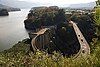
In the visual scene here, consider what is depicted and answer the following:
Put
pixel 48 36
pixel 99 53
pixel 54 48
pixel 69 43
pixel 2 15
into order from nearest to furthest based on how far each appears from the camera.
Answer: pixel 99 53 < pixel 54 48 < pixel 69 43 < pixel 48 36 < pixel 2 15

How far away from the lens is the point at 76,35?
34969mm

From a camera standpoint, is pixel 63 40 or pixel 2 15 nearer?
pixel 63 40

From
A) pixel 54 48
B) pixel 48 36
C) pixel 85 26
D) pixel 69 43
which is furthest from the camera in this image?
pixel 85 26

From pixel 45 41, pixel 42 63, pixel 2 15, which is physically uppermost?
pixel 42 63

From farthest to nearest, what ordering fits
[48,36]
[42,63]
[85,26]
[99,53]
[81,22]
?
[81,22], [85,26], [48,36], [42,63], [99,53]

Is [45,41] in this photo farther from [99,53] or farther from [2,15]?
[2,15]

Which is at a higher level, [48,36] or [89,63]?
[89,63]

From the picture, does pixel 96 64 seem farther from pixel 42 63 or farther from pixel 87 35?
pixel 87 35

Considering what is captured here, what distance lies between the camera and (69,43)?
1325 inches

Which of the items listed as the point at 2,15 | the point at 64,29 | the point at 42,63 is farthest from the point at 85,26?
the point at 2,15

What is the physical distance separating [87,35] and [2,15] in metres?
75.5

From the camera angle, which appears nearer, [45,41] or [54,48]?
[54,48]

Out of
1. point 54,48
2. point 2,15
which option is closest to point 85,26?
point 54,48

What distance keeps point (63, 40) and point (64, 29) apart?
2753mm
